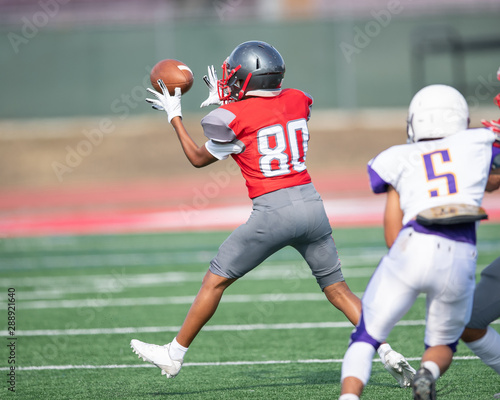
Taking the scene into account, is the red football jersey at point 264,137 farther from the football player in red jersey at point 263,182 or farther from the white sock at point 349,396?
the white sock at point 349,396

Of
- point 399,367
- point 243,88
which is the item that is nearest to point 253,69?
point 243,88

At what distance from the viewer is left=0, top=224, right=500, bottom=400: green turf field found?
14.3ft

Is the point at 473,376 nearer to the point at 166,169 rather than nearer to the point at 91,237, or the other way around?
the point at 91,237

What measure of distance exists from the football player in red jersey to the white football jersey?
841 millimetres

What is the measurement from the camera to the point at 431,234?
3.09 metres

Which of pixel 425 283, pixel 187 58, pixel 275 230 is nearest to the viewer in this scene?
pixel 425 283

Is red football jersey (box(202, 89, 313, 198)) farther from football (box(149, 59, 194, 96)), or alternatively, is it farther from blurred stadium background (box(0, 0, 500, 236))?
blurred stadium background (box(0, 0, 500, 236))

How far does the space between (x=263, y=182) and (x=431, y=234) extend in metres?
1.13

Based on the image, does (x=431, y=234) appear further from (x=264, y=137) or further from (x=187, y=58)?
(x=187, y=58)

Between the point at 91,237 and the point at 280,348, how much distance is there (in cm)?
665

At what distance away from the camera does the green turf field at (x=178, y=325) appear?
4344 millimetres

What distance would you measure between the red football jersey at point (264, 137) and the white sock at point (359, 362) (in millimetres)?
1081

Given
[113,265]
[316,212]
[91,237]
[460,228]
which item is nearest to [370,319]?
[460,228]

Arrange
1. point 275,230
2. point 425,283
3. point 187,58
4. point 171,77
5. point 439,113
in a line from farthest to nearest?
point 187,58 → point 171,77 → point 275,230 → point 439,113 → point 425,283
